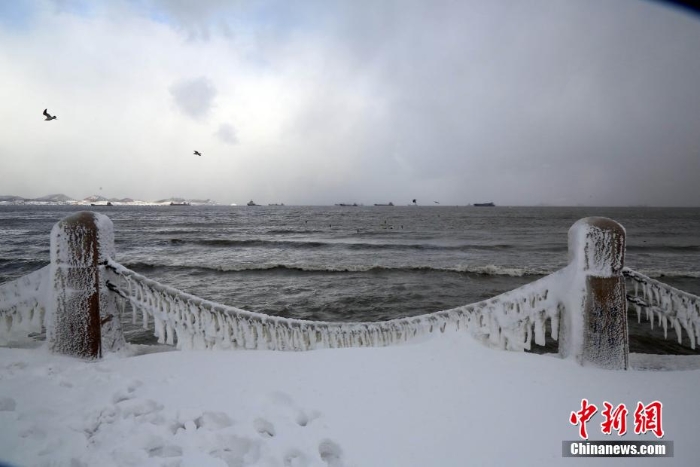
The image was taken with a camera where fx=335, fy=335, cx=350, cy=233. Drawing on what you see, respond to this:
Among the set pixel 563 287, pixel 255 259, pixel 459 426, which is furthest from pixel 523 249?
pixel 459 426

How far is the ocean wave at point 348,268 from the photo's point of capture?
1820 cm

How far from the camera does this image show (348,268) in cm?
1928

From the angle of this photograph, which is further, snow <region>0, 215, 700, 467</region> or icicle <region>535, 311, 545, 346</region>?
icicle <region>535, 311, 545, 346</region>

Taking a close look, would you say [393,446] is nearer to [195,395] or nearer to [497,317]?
[195,395]

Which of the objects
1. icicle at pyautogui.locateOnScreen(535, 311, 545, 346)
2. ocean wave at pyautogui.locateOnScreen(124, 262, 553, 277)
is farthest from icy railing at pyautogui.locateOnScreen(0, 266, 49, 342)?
ocean wave at pyautogui.locateOnScreen(124, 262, 553, 277)

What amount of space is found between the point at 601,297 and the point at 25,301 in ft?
20.8

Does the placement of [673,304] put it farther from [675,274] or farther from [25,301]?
[675,274]

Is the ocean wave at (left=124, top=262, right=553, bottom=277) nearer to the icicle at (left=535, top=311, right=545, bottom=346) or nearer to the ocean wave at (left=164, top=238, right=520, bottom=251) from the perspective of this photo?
the ocean wave at (left=164, top=238, right=520, bottom=251)

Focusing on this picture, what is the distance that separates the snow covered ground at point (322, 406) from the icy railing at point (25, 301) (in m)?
0.34

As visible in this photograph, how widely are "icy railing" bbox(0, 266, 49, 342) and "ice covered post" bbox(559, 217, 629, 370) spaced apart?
5900 mm

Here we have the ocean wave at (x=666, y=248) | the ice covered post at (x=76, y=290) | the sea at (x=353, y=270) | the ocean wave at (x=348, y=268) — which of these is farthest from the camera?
the ocean wave at (x=666, y=248)

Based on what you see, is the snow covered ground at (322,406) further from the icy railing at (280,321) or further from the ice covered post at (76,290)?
the icy railing at (280,321)

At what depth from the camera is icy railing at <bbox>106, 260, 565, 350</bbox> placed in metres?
3.82

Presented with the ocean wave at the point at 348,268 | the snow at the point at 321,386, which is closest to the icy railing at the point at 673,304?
the snow at the point at 321,386
